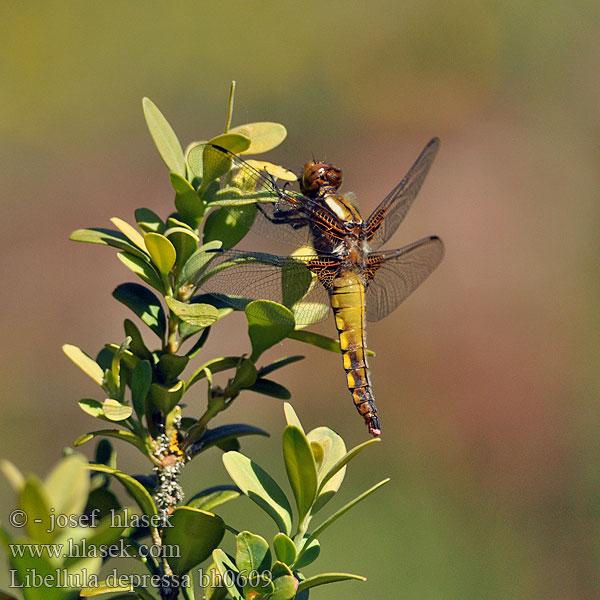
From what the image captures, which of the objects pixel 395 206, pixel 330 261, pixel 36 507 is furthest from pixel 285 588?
pixel 395 206

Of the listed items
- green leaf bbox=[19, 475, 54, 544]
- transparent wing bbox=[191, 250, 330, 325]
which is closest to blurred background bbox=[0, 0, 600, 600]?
transparent wing bbox=[191, 250, 330, 325]

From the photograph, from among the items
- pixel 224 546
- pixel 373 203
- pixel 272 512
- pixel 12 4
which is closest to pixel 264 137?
pixel 272 512

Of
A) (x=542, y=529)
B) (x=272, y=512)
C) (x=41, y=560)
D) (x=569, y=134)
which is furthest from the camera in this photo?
(x=569, y=134)

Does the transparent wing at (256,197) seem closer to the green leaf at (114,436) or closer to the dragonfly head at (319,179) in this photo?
the dragonfly head at (319,179)

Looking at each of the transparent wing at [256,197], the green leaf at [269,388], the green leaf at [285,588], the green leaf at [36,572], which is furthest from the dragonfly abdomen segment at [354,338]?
the green leaf at [36,572]

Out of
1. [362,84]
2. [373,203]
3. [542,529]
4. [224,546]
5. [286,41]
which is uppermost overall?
[286,41]

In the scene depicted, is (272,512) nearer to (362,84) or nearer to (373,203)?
(373,203)
